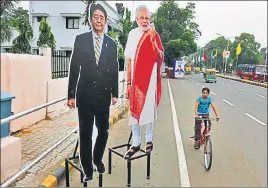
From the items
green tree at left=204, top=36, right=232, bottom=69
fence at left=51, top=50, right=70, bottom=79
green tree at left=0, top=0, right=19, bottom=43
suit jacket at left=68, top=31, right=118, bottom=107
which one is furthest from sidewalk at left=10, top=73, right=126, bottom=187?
green tree at left=204, top=36, right=232, bottom=69

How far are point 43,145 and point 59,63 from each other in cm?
312

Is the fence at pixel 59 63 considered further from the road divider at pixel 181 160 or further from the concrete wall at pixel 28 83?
the road divider at pixel 181 160

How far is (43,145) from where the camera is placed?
5391 millimetres

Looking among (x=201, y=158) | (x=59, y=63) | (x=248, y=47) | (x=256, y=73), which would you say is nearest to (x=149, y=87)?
(x=201, y=158)

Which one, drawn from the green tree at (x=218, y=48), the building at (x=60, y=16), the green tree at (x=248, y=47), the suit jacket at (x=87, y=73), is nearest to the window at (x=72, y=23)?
the building at (x=60, y=16)

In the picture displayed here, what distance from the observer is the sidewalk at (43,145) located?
409 centimetres

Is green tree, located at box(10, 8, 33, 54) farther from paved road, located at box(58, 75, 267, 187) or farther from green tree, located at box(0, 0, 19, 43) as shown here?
paved road, located at box(58, 75, 267, 187)

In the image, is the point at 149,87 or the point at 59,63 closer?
the point at 149,87

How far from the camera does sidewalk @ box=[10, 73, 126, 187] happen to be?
4086 millimetres

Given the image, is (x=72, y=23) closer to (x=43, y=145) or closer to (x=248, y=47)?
(x=43, y=145)

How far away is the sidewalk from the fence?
1.20 metres

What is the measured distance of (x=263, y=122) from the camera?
31.2 feet

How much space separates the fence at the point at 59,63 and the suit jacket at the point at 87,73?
4.45 m

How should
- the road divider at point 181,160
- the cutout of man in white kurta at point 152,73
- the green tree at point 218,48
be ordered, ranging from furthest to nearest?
1. the green tree at point 218,48
2. the road divider at point 181,160
3. the cutout of man in white kurta at point 152,73
